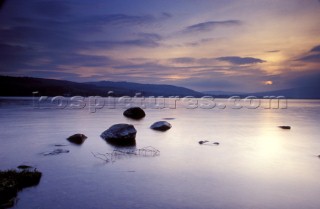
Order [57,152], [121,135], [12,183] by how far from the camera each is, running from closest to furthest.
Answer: [12,183] → [57,152] → [121,135]

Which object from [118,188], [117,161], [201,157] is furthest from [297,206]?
[117,161]

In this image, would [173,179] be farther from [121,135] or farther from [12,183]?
[121,135]

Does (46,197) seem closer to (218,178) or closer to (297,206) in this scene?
(218,178)

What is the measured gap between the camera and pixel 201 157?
2017cm

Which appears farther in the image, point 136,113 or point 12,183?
point 136,113

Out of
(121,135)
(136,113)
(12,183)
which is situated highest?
(12,183)

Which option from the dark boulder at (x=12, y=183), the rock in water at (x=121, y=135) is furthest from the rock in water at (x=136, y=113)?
the dark boulder at (x=12, y=183)

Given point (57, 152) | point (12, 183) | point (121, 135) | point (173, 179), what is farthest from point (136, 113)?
point (12, 183)

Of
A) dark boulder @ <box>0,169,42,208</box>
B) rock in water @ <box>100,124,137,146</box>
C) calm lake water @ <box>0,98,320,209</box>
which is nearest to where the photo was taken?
dark boulder @ <box>0,169,42,208</box>

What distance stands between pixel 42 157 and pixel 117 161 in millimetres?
5783

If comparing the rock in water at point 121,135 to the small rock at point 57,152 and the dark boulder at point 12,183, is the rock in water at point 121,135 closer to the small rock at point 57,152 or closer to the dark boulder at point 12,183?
the small rock at point 57,152

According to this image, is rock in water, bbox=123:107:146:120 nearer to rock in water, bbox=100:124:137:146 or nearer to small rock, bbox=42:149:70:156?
rock in water, bbox=100:124:137:146

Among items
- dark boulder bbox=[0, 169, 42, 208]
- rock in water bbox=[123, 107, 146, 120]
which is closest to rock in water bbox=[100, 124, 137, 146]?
dark boulder bbox=[0, 169, 42, 208]

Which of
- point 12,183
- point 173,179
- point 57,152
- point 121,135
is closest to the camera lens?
point 12,183
